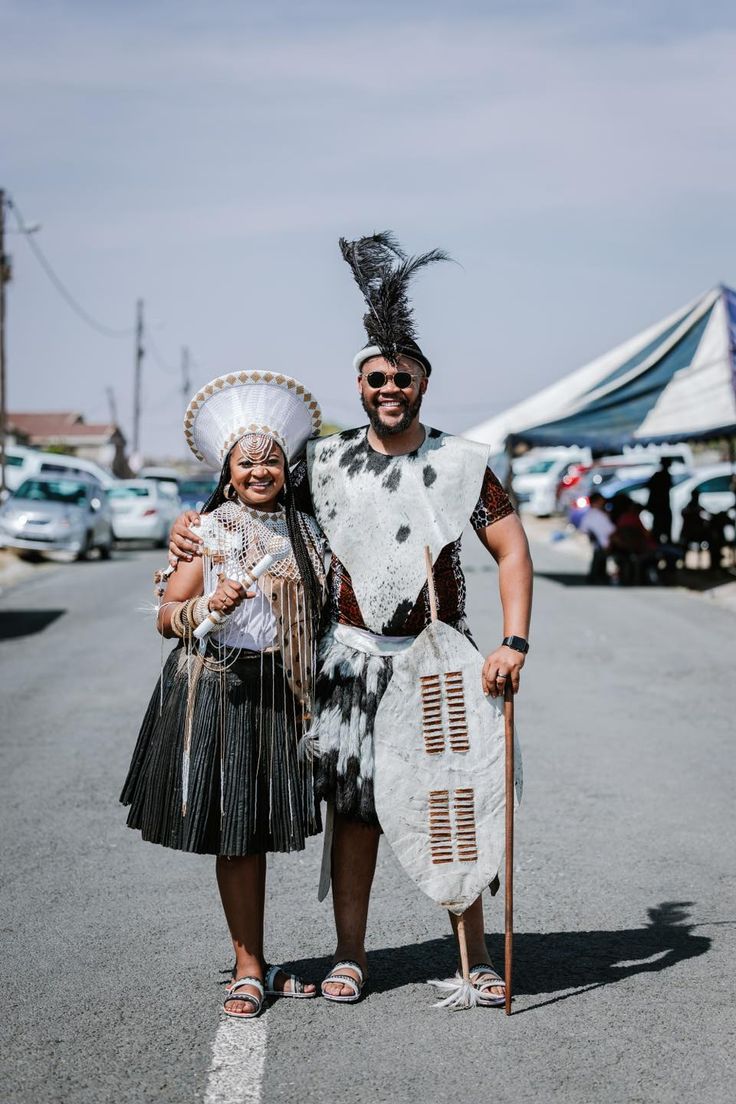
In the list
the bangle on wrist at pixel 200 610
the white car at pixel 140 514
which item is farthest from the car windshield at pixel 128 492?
the bangle on wrist at pixel 200 610

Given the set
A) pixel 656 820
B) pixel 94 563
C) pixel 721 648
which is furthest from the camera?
pixel 94 563

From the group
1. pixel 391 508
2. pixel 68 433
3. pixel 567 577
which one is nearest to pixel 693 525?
pixel 567 577

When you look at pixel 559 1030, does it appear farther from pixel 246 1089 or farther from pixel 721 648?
pixel 721 648

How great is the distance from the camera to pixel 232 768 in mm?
4109

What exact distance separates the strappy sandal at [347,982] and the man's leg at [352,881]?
2cm

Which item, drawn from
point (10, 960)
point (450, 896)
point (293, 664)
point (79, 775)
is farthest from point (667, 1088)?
point (79, 775)

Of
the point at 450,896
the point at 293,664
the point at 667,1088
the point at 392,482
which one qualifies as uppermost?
the point at 392,482

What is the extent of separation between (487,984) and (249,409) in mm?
1825

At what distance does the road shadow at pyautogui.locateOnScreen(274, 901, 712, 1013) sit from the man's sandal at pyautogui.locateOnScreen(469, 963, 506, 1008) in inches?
3.3

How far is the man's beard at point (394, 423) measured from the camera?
13.9 ft

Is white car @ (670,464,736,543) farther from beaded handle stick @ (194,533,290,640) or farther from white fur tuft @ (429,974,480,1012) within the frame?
beaded handle stick @ (194,533,290,640)

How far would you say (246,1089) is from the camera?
3.58 meters

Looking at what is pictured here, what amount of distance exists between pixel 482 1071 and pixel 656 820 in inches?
123

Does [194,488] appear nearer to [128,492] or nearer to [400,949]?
[128,492]
